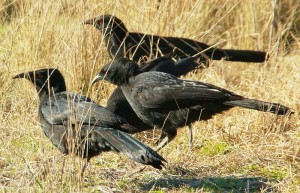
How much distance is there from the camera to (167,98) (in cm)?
725

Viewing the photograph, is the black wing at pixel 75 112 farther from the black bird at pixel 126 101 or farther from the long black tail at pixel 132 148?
the black bird at pixel 126 101

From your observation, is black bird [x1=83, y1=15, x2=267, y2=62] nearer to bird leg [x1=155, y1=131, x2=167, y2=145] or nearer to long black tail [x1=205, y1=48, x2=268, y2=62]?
long black tail [x1=205, y1=48, x2=268, y2=62]

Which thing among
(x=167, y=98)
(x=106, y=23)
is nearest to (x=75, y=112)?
(x=167, y=98)

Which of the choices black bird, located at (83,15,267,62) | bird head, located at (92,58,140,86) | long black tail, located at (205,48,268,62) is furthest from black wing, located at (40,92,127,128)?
long black tail, located at (205,48,268,62)

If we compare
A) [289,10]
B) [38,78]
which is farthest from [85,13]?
[289,10]

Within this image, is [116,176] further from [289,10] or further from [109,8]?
[289,10]

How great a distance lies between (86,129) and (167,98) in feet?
3.92

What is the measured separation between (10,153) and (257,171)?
7.38ft

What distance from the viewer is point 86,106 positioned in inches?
250

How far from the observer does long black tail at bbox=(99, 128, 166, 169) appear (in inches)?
A: 220

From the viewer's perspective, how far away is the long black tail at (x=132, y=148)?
18.3ft

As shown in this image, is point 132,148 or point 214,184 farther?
point 214,184

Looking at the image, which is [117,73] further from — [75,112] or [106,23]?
[106,23]

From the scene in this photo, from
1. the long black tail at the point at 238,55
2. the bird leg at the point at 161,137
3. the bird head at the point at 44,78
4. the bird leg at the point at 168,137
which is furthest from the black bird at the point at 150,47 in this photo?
the bird head at the point at 44,78
